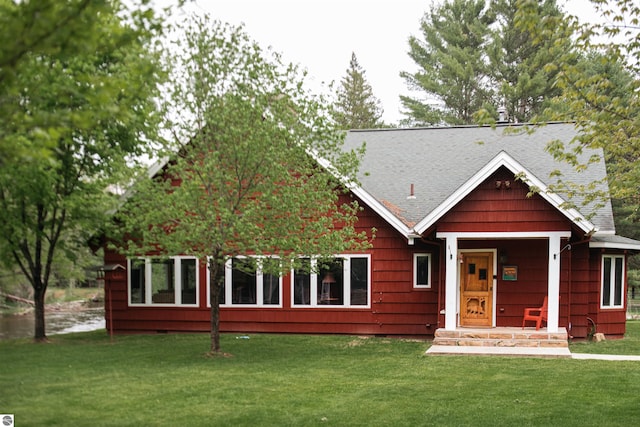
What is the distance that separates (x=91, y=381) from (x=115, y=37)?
648cm

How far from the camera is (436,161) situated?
16.8 m

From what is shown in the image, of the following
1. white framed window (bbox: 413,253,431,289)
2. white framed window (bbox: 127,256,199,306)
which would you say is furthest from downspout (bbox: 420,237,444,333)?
white framed window (bbox: 127,256,199,306)

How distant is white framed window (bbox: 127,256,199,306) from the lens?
51.4 ft

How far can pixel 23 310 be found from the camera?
28.3 m

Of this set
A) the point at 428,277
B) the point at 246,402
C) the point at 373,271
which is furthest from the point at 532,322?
the point at 246,402

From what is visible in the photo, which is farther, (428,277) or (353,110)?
(353,110)

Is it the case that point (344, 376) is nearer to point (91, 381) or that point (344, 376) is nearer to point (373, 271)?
point (91, 381)

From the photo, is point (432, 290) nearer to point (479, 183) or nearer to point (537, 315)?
point (537, 315)

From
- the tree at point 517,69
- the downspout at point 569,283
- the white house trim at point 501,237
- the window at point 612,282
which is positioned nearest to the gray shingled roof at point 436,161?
the downspout at point 569,283

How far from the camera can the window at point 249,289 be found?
15.4 meters

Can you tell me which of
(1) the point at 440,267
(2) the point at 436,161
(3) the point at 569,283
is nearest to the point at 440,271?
(1) the point at 440,267

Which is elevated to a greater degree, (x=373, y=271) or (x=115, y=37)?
(x=115, y=37)

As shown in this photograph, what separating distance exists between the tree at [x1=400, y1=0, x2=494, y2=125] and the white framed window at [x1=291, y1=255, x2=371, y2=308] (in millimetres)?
20457

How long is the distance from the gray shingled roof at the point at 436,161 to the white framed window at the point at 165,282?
4.81m
